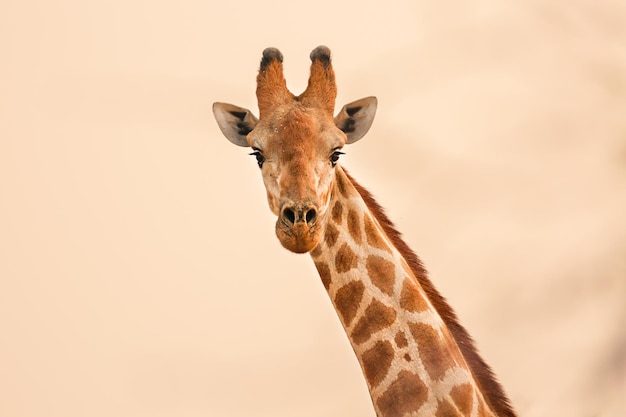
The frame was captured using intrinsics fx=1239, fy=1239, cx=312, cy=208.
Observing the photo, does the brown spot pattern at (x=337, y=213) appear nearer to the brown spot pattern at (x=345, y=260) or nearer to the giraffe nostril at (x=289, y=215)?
the brown spot pattern at (x=345, y=260)

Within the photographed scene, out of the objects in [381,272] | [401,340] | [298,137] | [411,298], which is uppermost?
[298,137]

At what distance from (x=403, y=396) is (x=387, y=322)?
399 mm

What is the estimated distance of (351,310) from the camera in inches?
258

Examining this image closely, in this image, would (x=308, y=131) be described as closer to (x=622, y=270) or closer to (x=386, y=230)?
(x=386, y=230)

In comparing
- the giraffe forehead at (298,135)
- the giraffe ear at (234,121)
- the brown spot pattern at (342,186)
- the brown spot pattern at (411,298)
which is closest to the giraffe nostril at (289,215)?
the giraffe forehead at (298,135)

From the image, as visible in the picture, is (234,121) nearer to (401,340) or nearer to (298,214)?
(298,214)

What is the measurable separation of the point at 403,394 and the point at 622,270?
9507 mm

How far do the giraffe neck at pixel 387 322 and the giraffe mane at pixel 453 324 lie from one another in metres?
0.06

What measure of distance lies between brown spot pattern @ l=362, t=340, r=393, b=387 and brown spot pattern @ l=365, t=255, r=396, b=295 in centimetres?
29

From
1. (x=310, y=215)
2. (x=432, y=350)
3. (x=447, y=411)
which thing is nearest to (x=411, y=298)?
(x=432, y=350)

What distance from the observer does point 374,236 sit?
666 centimetres

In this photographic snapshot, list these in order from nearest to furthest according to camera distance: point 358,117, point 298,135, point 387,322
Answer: point 298,135 → point 387,322 → point 358,117

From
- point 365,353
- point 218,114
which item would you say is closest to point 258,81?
point 218,114

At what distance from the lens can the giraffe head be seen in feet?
19.9
